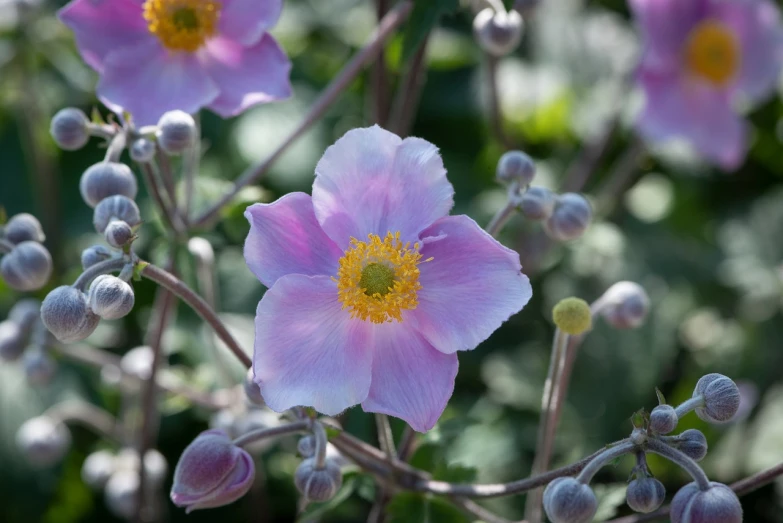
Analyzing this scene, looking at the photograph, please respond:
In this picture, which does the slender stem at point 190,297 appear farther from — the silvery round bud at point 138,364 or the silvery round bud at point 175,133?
the silvery round bud at point 138,364

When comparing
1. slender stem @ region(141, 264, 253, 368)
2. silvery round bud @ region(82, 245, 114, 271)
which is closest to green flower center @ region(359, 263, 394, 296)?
slender stem @ region(141, 264, 253, 368)

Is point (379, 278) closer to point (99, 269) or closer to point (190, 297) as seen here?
point (190, 297)

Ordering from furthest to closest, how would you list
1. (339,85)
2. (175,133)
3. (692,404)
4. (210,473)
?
(339,85) → (175,133) → (210,473) → (692,404)

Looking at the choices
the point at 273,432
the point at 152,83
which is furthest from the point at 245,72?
the point at 273,432

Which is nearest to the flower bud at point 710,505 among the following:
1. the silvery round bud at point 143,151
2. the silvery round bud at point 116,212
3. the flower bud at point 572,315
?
the flower bud at point 572,315

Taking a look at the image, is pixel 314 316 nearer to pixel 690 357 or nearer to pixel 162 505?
pixel 162 505

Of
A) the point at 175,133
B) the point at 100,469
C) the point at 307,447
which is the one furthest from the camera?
the point at 100,469

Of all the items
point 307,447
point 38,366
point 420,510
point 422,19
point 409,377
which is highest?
point 422,19
